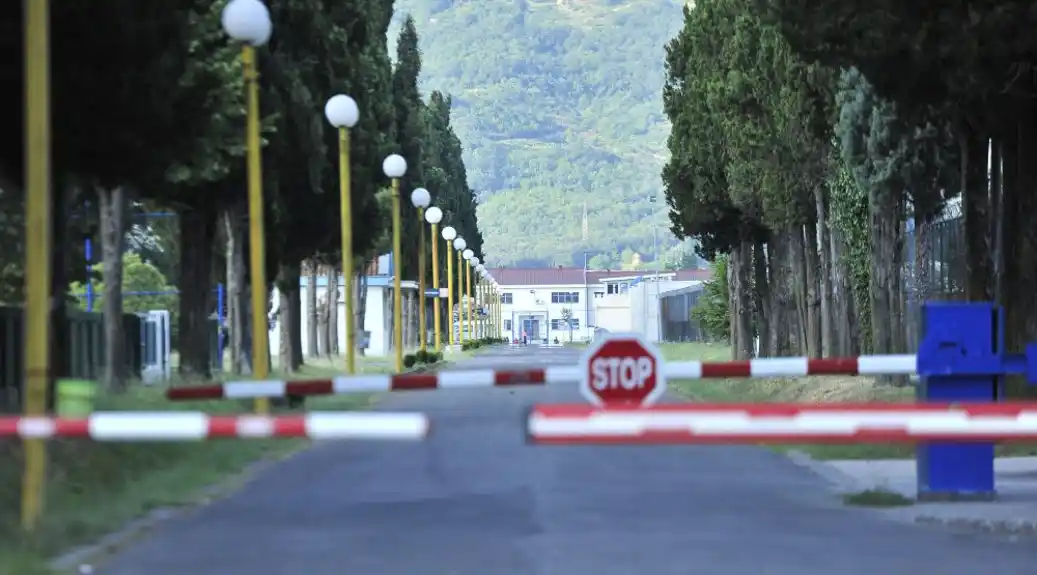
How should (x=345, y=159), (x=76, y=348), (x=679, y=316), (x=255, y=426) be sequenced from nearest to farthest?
(x=255, y=426)
(x=345, y=159)
(x=76, y=348)
(x=679, y=316)

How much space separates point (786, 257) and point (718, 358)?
16898mm

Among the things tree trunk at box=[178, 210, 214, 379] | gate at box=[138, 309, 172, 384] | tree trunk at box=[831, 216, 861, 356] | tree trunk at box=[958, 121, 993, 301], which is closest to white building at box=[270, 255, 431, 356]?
gate at box=[138, 309, 172, 384]

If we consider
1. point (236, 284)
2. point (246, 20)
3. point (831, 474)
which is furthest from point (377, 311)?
point (831, 474)

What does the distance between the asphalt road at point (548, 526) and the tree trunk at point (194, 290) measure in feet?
45.5

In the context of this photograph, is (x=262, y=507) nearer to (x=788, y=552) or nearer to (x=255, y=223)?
(x=788, y=552)

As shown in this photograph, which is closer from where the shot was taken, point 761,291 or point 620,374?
point 620,374

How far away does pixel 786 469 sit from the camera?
16.9 meters

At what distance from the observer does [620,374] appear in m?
10.6

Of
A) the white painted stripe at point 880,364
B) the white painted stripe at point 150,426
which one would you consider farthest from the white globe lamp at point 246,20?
the white painted stripe at point 150,426

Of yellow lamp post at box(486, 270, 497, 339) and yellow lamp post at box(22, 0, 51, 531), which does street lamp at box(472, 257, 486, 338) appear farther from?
yellow lamp post at box(22, 0, 51, 531)

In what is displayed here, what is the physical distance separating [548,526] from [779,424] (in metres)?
4.43

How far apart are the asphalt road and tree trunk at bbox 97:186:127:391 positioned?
9.72 m

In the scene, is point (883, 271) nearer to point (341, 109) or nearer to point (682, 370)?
point (341, 109)

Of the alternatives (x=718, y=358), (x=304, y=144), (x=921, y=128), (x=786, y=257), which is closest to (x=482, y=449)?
(x=921, y=128)
